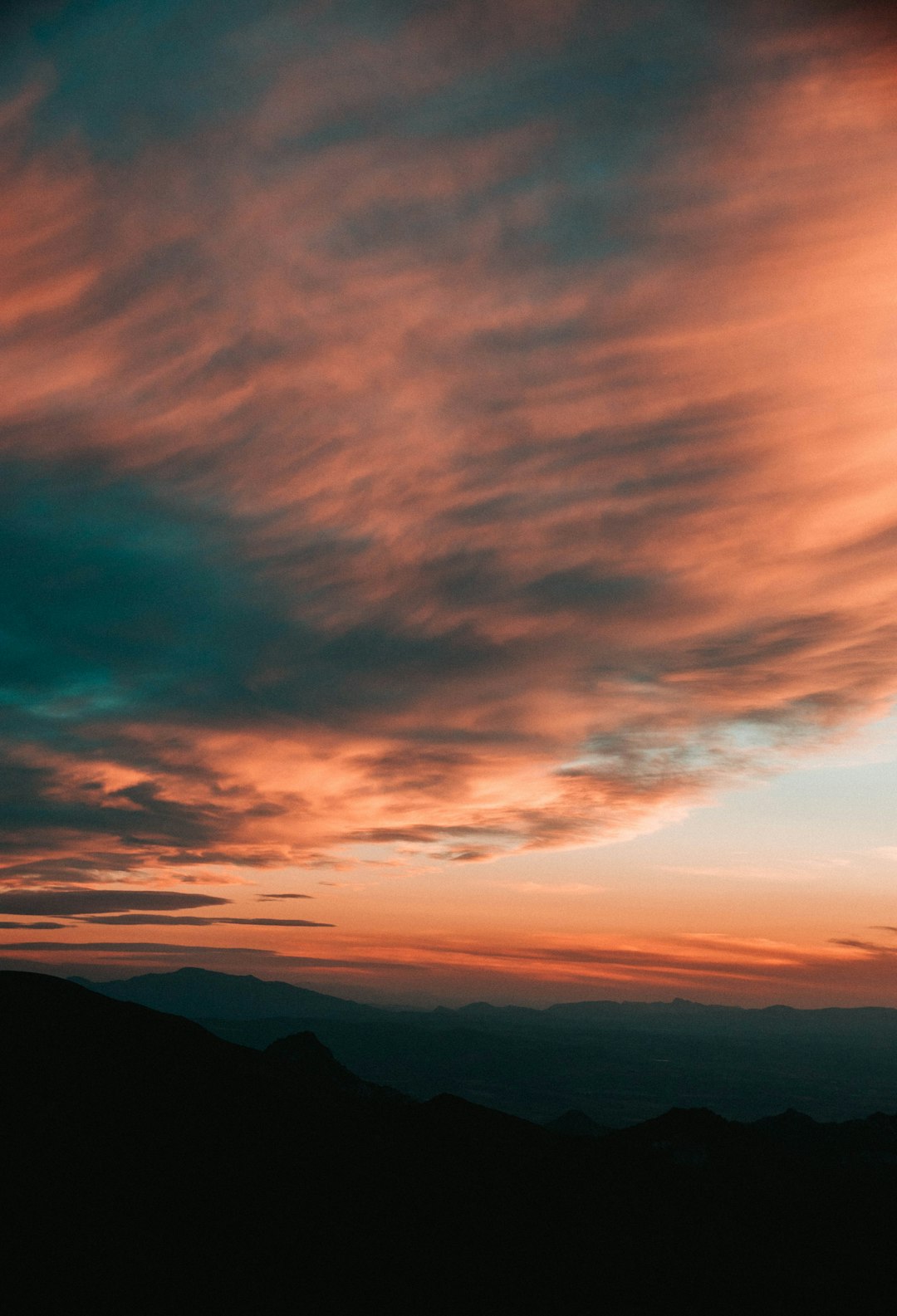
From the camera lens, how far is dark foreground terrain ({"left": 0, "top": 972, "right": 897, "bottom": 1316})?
55594 mm

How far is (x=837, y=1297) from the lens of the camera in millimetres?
60031

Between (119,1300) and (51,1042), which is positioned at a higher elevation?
(51,1042)

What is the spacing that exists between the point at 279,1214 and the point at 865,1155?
261ft

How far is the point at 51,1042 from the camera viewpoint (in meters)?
75.6

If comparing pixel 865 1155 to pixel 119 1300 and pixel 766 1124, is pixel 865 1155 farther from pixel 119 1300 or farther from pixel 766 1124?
pixel 119 1300

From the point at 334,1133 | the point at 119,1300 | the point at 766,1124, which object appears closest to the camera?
the point at 119,1300

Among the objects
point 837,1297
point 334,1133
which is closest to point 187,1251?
point 334,1133

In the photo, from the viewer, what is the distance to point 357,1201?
206 ft

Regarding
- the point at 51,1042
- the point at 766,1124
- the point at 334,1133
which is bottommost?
the point at 766,1124

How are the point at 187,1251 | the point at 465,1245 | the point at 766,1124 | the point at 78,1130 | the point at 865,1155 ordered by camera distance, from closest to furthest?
the point at 187,1251
the point at 465,1245
the point at 78,1130
the point at 865,1155
the point at 766,1124

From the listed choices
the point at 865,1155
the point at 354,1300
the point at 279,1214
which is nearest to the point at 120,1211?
the point at 279,1214

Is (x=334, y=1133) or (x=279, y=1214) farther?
(x=334, y=1133)

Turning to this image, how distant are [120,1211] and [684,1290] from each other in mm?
36190

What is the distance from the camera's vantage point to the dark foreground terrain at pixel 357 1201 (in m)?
55.6
